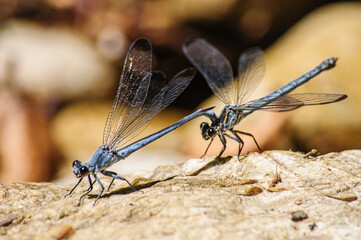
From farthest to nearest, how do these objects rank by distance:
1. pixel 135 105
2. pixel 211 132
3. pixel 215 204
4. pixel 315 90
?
pixel 315 90, pixel 211 132, pixel 135 105, pixel 215 204

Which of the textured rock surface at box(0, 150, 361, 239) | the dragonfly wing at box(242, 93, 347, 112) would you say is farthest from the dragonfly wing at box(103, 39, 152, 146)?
the dragonfly wing at box(242, 93, 347, 112)

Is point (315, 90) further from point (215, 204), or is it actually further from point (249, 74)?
point (215, 204)

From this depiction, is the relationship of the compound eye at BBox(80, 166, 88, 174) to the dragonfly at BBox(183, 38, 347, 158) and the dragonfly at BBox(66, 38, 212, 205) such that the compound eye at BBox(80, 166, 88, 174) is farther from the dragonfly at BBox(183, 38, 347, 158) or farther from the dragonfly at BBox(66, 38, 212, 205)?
the dragonfly at BBox(183, 38, 347, 158)

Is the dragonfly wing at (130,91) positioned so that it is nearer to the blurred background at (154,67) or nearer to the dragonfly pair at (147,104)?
the dragonfly pair at (147,104)

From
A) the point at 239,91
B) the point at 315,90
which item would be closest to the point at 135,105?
the point at 239,91

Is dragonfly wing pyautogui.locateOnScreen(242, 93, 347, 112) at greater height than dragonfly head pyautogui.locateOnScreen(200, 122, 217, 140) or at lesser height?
greater

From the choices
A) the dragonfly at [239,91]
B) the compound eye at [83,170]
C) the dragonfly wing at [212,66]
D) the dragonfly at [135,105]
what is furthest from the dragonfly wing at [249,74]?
the compound eye at [83,170]
